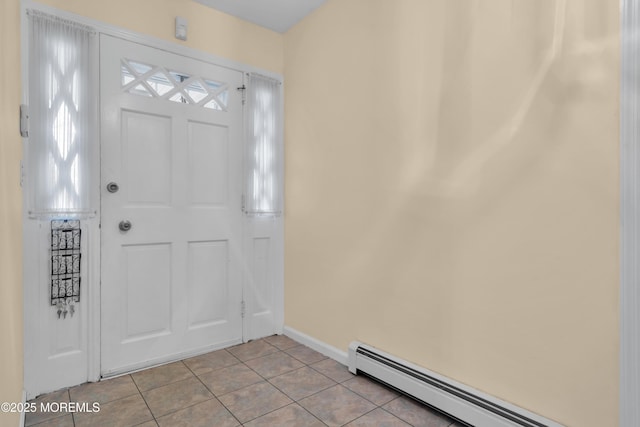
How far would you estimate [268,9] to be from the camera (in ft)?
8.42

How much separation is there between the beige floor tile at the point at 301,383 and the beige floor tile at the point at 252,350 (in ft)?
1.24

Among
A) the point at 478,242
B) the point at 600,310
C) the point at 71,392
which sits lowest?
the point at 71,392

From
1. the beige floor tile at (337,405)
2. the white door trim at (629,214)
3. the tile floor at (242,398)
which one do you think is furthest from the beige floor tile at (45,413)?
the white door trim at (629,214)

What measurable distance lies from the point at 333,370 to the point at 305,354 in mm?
315

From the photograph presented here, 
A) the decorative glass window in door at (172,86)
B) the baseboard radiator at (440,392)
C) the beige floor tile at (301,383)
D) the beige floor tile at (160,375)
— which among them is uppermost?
the decorative glass window in door at (172,86)

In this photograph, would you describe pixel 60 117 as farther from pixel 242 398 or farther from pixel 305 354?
pixel 305 354

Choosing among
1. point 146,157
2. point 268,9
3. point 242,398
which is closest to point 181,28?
point 268,9

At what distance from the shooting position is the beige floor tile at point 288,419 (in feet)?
5.49

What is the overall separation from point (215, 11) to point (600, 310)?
9.41ft

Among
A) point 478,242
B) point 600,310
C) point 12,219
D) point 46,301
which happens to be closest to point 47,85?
point 12,219

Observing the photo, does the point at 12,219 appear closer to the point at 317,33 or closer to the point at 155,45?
the point at 155,45

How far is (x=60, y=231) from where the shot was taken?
78.0 inches

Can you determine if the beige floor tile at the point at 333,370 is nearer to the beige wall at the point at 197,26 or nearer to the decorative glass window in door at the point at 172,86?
the decorative glass window in door at the point at 172,86

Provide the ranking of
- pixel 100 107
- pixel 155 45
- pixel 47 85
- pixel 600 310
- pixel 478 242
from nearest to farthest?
1. pixel 600 310
2. pixel 478 242
3. pixel 47 85
4. pixel 100 107
5. pixel 155 45
